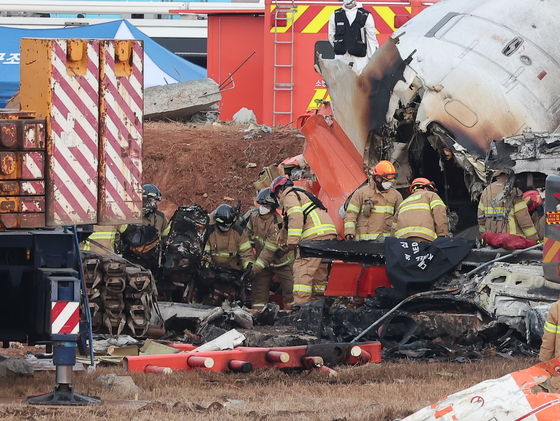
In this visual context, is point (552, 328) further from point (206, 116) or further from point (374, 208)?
point (206, 116)

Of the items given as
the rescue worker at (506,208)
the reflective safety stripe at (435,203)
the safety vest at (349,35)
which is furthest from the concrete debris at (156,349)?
the safety vest at (349,35)

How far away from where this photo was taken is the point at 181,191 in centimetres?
2338

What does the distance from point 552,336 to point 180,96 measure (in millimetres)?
16670

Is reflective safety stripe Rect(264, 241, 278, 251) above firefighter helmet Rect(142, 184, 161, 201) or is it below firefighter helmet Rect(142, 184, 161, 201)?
below

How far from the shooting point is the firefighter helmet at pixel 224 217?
57.7 ft

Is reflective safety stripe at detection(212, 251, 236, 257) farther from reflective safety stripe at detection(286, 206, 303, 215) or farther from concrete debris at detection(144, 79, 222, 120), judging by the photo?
concrete debris at detection(144, 79, 222, 120)

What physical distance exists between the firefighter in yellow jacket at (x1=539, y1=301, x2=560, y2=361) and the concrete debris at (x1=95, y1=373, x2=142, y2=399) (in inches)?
109

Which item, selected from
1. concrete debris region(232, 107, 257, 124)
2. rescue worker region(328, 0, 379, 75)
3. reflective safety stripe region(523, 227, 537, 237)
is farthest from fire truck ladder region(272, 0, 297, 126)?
reflective safety stripe region(523, 227, 537, 237)

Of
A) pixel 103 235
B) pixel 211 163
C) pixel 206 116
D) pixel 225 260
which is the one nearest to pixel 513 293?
pixel 225 260

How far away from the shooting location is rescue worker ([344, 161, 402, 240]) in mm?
17031

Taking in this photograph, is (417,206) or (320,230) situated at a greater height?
(417,206)

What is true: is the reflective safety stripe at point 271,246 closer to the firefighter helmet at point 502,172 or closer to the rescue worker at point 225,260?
the rescue worker at point 225,260

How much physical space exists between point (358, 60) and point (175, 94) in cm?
673

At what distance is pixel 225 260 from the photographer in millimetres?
17734
